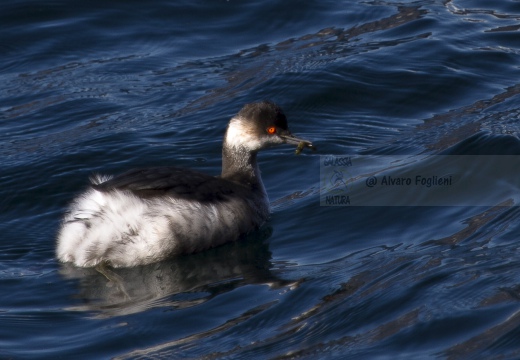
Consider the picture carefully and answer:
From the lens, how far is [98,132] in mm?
9734

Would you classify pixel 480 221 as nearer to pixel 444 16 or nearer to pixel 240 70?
pixel 240 70

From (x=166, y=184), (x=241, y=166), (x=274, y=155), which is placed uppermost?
(x=166, y=184)

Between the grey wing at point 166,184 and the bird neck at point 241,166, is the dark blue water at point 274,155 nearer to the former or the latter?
the bird neck at point 241,166

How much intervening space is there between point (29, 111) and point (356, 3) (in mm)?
4527

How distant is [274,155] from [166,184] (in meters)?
2.34

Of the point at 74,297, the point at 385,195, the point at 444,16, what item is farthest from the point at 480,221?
the point at 444,16

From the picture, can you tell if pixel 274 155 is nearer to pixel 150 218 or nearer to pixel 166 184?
pixel 166 184

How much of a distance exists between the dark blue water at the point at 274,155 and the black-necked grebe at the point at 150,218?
0.13m

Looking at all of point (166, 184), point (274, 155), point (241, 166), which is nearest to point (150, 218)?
point (166, 184)

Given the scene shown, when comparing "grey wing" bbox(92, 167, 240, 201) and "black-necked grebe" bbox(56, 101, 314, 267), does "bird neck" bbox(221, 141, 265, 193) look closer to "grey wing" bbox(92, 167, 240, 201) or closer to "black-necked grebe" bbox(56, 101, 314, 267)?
"black-necked grebe" bbox(56, 101, 314, 267)

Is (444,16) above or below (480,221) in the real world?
above

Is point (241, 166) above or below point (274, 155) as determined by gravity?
above

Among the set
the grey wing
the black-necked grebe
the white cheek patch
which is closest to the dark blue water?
the black-necked grebe

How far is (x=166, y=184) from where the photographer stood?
718 cm
